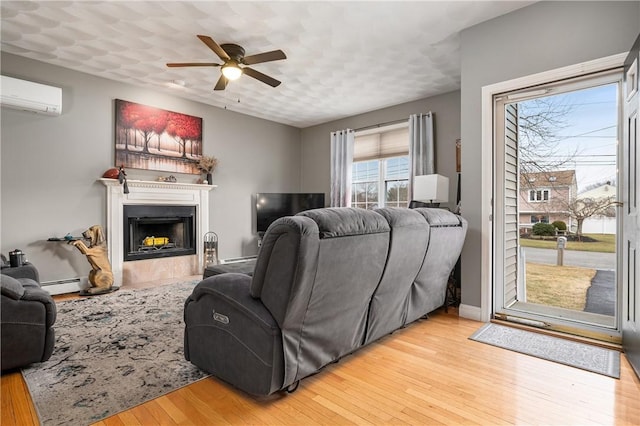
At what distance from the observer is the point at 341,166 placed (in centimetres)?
615

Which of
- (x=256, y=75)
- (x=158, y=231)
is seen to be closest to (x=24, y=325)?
(x=256, y=75)

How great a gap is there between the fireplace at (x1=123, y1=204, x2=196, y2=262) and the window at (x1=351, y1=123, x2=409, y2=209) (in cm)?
290

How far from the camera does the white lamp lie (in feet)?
13.0

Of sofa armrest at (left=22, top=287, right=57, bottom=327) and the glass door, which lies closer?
sofa armrest at (left=22, top=287, right=57, bottom=327)

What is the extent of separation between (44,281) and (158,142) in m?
2.25

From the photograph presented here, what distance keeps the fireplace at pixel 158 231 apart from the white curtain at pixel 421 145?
3501 millimetres

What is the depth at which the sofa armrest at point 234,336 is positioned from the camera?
1.60 meters

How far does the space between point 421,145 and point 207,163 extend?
336 centimetres

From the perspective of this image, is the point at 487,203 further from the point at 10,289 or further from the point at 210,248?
the point at 210,248

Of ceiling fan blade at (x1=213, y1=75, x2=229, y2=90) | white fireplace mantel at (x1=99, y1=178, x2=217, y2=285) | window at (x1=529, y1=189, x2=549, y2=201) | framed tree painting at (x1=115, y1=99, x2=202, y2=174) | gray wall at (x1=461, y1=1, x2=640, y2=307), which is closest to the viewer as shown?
gray wall at (x1=461, y1=1, x2=640, y2=307)

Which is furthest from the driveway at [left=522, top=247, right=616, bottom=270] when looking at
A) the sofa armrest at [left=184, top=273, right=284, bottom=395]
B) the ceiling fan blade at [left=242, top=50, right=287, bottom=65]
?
the ceiling fan blade at [left=242, top=50, right=287, bottom=65]

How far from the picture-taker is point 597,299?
2.88 metres

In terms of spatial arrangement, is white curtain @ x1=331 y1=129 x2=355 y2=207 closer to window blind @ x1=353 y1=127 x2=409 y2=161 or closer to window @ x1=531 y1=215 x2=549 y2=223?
window blind @ x1=353 y1=127 x2=409 y2=161

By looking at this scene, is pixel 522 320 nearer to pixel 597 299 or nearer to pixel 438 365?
pixel 597 299
